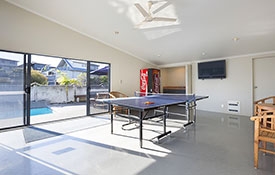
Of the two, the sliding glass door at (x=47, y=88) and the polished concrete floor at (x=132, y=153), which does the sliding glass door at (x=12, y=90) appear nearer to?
the sliding glass door at (x=47, y=88)

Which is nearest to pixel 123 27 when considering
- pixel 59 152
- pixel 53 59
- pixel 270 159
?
pixel 53 59

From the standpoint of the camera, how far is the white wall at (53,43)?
3842mm

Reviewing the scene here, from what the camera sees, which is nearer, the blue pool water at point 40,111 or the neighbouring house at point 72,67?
the blue pool water at point 40,111

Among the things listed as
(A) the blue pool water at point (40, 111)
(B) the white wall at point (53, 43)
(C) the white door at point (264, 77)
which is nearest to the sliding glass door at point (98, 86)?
(B) the white wall at point (53, 43)

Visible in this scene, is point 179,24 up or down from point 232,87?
up

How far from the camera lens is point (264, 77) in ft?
17.1

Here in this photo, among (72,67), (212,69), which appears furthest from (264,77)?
(72,67)

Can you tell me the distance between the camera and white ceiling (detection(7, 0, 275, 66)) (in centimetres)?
324

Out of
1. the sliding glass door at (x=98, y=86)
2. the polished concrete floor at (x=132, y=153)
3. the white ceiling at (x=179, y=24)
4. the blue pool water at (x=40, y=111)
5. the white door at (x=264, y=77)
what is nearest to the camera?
the polished concrete floor at (x=132, y=153)

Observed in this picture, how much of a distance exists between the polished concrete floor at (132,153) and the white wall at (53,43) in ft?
7.13

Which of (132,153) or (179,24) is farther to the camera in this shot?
(179,24)

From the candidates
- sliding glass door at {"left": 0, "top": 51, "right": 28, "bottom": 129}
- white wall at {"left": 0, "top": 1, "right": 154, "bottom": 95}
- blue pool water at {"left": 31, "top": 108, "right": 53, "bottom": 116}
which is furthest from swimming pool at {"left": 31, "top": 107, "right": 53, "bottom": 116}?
white wall at {"left": 0, "top": 1, "right": 154, "bottom": 95}

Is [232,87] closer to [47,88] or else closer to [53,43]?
[53,43]

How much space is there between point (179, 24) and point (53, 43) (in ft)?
11.6
